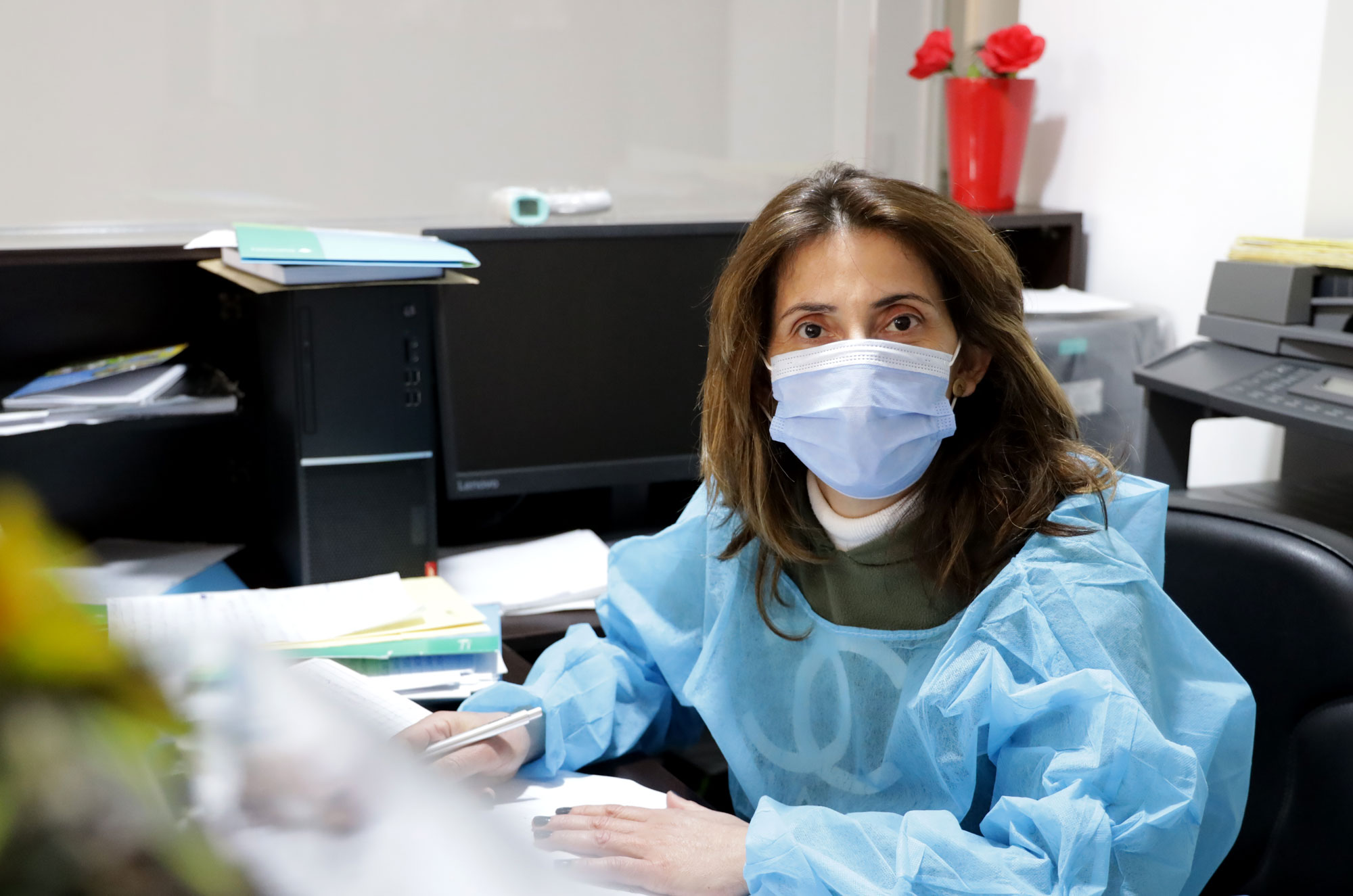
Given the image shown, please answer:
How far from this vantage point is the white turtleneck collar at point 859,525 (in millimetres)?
1124

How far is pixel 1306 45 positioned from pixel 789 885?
57.1 inches

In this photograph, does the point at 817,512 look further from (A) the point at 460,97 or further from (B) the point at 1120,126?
(B) the point at 1120,126

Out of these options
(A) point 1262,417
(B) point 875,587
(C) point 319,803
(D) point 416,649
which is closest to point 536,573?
(D) point 416,649

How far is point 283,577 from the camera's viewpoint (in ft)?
5.09

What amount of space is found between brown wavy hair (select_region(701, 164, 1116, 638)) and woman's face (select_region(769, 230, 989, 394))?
0.01m

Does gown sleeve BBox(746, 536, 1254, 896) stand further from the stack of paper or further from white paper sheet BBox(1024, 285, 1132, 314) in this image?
white paper sheet BBox(1024, 285, 1132, 314)

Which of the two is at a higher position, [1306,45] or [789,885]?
[1306,45]

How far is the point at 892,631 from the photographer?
1.08m

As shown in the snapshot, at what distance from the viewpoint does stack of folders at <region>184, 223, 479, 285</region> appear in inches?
52.7

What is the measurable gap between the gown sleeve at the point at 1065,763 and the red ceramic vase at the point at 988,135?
1.25 meters

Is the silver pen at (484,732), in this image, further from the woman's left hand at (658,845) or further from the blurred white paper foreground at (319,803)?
the blurred white paper foreground at (319,803)

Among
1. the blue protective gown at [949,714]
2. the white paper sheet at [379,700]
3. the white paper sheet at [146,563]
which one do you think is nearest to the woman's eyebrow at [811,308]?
the blue protective gown at [949,714]

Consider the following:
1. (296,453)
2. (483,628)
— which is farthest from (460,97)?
(483,628)

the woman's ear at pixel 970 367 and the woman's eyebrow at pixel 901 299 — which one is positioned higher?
the woman's eyebrow at pixel 901 299
